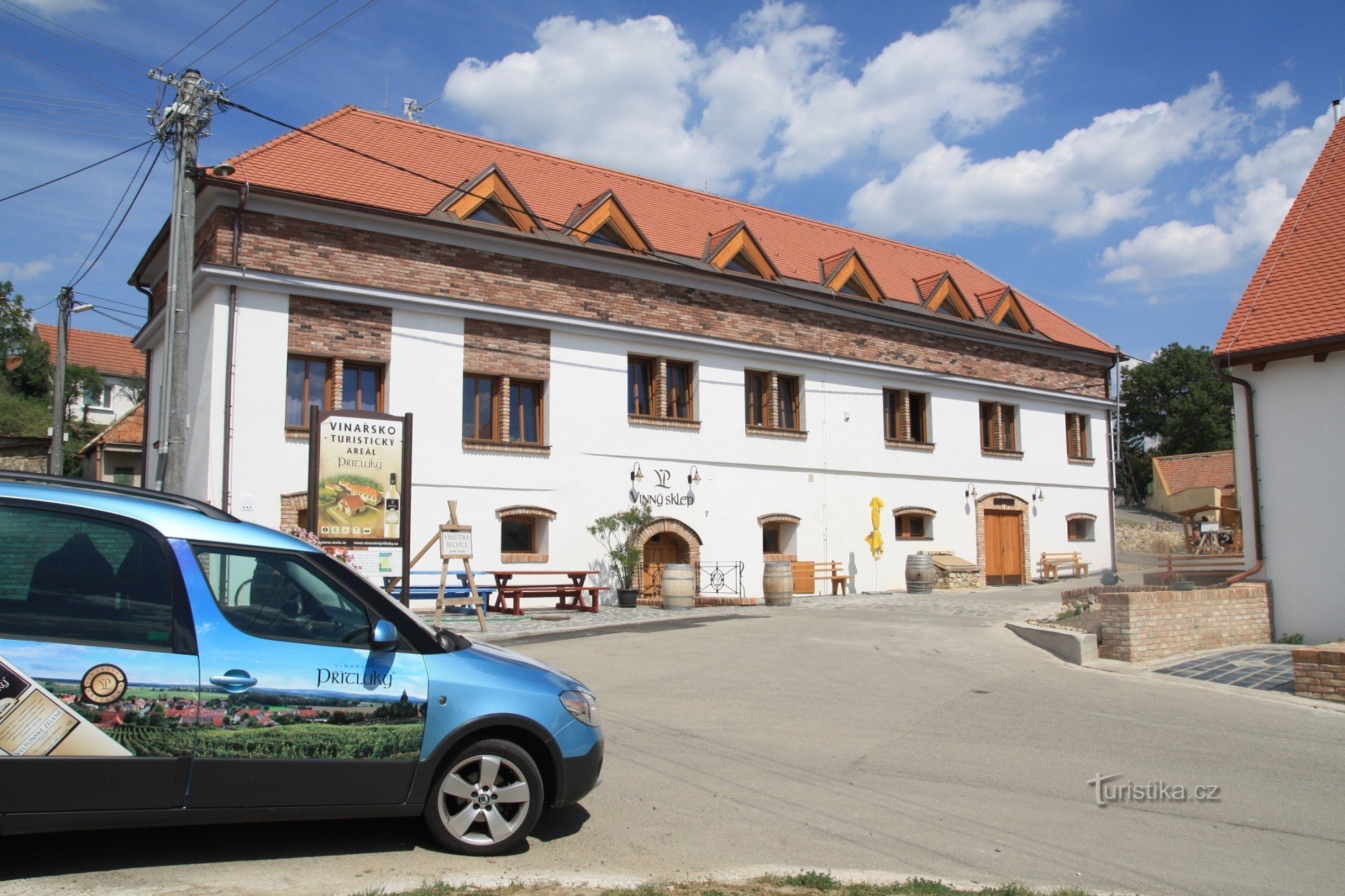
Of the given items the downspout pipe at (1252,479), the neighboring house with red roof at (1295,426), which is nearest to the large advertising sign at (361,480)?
the downspout pipe at (1252,479)

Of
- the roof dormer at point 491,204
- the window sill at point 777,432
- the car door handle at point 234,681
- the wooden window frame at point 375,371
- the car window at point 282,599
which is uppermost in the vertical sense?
the roof dormer at point 491,204

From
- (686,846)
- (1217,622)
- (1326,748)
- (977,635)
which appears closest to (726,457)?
(977,635)

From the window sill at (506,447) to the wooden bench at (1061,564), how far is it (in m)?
17.0

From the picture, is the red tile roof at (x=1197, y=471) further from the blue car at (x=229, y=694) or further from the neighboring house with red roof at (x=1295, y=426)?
the blue car at (x=229, y=694)

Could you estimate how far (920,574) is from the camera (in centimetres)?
2497

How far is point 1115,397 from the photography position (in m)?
33.2

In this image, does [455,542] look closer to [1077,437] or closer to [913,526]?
[913,526]

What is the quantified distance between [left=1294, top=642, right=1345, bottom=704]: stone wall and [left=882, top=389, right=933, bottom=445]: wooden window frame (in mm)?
16301

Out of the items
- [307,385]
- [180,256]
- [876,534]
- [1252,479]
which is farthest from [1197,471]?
[180,256]

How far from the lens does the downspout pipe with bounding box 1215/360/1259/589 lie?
14906 millimetres

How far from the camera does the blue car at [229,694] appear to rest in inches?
166

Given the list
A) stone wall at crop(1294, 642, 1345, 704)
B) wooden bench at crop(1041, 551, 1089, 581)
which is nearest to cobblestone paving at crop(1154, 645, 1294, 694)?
stone wall at crop(1294, 642, 1345, 704)

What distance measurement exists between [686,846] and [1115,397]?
32.0 m

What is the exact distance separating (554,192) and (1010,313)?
15.4m
